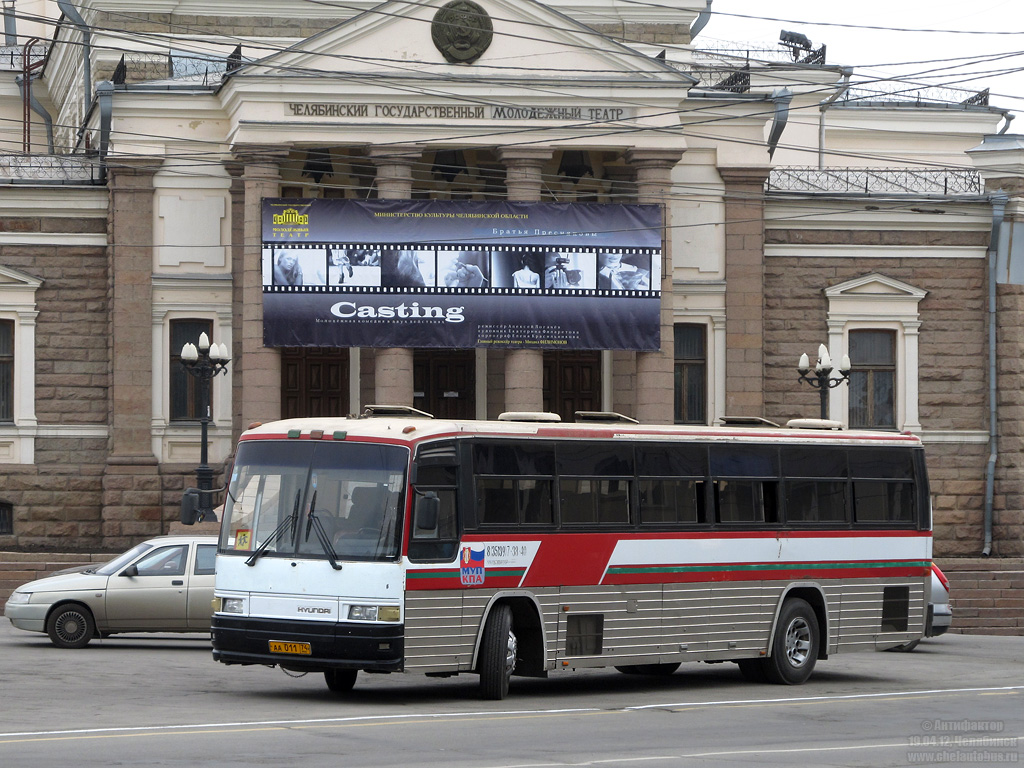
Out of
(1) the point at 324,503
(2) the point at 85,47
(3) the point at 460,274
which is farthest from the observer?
(2) the point at 85,47

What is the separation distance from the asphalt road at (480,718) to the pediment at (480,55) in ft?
48.2

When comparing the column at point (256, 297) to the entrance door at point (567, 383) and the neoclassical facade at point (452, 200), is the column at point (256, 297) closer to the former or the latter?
the neoclassical facade at point (452, 200)

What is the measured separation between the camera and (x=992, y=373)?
37219 millimetres

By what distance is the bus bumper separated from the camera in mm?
15570

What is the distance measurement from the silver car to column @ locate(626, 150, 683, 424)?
530 inches

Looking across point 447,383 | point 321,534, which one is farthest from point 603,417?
point 447,383

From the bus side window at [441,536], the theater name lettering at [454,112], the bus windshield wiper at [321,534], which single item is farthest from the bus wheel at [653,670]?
the theater name lettering at [454,112]

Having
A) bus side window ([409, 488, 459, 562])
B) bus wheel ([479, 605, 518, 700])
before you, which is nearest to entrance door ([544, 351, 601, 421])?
bus wheel ([479, 605, 518, 700])

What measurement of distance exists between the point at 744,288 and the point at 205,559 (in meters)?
16.8

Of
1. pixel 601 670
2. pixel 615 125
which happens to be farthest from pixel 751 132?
pixel 601 670

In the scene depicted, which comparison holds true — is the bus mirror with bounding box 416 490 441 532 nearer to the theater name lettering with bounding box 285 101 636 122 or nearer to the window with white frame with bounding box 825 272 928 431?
the theater name lettering with bounding box 285 101 636 122

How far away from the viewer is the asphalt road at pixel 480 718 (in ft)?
40.6

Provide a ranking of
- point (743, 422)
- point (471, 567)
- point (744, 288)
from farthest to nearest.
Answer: point (744, 288) → point (743, 422) → point (471, 567)

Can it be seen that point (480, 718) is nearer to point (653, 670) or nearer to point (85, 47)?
point (653, 670)
